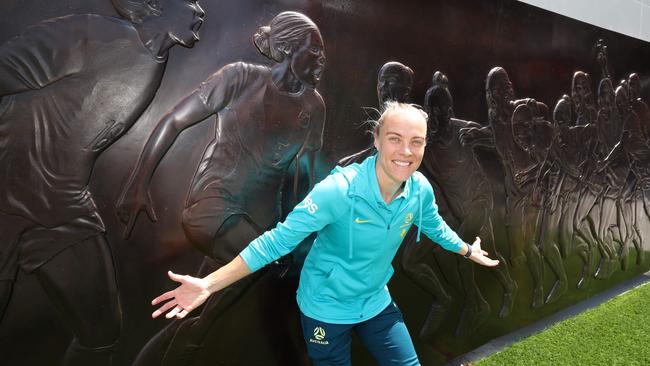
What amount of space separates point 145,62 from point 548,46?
2.69 meters

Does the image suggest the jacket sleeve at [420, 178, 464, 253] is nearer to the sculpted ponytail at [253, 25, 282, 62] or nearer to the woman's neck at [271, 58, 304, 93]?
the woman's neck at [271, 58, 304, 93]

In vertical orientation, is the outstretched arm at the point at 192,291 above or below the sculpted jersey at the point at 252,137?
below

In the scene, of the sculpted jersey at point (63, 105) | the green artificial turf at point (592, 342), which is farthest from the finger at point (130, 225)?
the green artificial turf at point (592, 342)

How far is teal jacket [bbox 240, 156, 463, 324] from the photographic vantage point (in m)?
1.58

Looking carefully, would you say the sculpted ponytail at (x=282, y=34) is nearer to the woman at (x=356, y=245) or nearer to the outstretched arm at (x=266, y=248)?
the woman at (x=356, y=245)

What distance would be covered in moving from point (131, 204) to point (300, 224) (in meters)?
0.64

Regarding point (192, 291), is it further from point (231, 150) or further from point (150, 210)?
point (231, 150)

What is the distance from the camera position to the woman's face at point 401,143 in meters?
1.63

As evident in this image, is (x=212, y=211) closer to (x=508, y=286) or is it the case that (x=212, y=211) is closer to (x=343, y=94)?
(x=343, y=94)

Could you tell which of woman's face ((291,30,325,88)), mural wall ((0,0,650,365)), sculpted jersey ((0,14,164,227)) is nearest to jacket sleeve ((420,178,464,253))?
mural wall ((0,0,650,365))

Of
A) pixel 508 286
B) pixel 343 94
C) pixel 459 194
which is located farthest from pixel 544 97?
pixel 343 94

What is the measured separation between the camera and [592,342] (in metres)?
3.37

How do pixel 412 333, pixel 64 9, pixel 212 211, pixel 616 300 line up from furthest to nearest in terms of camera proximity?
pixel 616 300, pixel 412 333, pixel 212 211, pixel 64 9

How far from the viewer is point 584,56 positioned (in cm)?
354
